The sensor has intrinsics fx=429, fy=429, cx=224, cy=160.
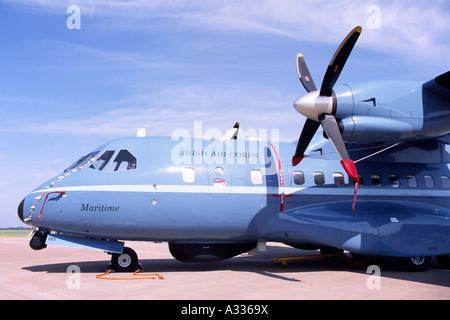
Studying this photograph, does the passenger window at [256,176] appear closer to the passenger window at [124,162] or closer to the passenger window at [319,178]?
the passenger window at [319,178]

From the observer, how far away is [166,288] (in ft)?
30.5

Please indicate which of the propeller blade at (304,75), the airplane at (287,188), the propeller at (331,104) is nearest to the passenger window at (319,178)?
the airplane at (287,188)

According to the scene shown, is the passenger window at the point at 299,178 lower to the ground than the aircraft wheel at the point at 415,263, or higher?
higher

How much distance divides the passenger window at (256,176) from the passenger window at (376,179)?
11.4 feet

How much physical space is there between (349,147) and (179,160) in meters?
5.13

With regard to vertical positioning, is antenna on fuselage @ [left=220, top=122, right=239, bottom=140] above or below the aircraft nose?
above

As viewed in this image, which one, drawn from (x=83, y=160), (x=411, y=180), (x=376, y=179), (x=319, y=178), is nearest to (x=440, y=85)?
(x=376, y=179)

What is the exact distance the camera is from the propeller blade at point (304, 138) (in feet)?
Answer: 38.5

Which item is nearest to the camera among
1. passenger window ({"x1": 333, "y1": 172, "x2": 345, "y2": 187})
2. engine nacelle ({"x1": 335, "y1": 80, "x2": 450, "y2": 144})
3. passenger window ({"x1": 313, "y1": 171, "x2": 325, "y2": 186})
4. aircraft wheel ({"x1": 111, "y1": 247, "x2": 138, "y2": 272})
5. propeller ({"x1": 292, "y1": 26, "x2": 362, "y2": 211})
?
propeller ({"x1": 292, "y1": 26, "x2": 362, "y2": 211})

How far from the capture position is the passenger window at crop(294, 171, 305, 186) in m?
12.4

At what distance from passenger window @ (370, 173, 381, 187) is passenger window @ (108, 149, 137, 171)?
22.9 ft

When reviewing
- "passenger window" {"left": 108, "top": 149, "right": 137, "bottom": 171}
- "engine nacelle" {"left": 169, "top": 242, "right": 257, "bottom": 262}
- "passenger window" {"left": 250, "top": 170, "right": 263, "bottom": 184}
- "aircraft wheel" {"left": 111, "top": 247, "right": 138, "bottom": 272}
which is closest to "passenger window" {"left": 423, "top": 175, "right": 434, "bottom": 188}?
"passenger window" {"left": 250, "top": 170, "right": 263, "bottom": 184}

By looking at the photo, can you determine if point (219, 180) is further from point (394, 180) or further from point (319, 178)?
point (394, 180)

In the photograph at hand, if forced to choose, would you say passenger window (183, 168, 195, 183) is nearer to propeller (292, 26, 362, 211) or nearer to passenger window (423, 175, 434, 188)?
propeller (292, 26, 362, 211)
